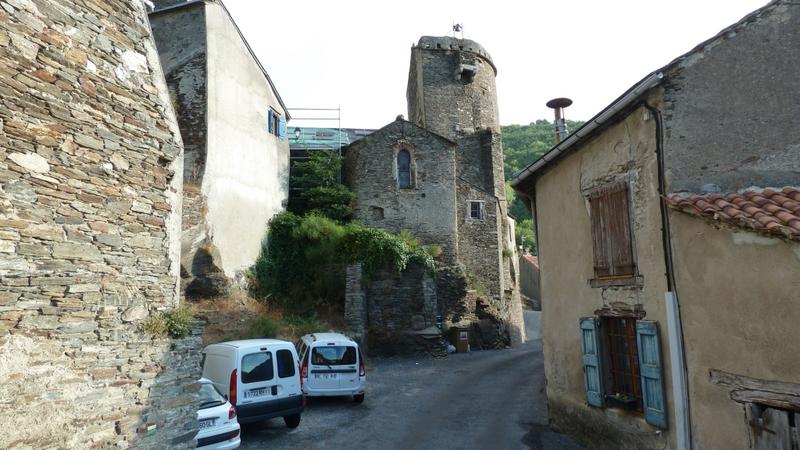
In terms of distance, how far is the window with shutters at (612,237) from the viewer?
7203mm

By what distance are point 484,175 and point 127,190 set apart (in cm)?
2159

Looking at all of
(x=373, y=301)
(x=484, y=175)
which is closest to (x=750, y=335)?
(x=373, y=301)

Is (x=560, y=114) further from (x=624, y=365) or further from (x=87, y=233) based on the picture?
(x=87, y=233)

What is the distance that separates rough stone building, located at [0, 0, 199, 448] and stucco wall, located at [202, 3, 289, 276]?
356 inches

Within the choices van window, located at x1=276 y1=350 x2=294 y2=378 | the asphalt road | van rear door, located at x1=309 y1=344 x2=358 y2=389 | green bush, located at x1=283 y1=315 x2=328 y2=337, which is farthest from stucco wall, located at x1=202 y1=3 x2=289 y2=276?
van window, located at x1=276 y1=350 x2=294 y2=378

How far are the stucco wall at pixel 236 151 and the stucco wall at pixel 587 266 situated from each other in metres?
10.6

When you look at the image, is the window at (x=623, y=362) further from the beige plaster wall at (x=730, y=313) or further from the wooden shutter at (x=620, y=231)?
the beige plaster wall at (x=730, y=313)

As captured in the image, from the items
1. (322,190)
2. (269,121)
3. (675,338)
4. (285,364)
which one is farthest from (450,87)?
(675,338)

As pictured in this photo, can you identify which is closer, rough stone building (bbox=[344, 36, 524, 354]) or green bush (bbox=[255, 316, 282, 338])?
green bush (bbox=[255, 316, 282, 338])

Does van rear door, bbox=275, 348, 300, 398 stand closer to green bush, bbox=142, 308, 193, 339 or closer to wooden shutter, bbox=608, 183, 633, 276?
green bush, bbox=142, 308, 193, 339

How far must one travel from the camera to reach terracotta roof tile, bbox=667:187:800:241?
4953 mm

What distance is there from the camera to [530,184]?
34.5 ft

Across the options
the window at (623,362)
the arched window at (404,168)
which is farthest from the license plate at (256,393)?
the arched window at (404,168)

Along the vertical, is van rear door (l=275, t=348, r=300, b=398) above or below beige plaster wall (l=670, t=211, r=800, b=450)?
below
